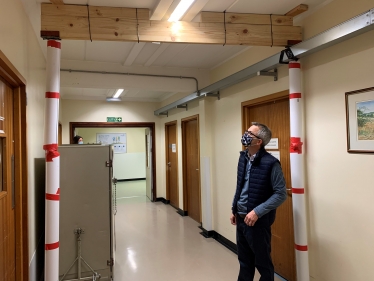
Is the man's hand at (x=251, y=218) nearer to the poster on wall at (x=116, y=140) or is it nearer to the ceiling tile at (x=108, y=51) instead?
the ceiling tile at (x=108, y=51)

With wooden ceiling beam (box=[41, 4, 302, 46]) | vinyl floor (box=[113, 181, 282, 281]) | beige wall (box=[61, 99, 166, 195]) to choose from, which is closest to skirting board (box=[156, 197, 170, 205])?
beige wall (box=[61, 99, 166, 195])

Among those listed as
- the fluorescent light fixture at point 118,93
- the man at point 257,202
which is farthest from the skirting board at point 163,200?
the man at point 257,202

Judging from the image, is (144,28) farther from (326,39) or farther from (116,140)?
(116,140)

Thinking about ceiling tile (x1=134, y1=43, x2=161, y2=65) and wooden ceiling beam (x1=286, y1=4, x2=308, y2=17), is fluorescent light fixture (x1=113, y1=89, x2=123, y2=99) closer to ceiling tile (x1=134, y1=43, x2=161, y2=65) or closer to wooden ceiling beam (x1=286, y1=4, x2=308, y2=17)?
ceiling tile (x1=134, y1=43, x2=161, y2=65)

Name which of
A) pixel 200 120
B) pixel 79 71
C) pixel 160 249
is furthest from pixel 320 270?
pixel 79 71

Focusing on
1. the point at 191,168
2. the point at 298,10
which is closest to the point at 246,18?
the point at 298,10

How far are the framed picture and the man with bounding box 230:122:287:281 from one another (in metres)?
0.58

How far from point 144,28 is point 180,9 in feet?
1.08

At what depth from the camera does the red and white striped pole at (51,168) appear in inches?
79.4

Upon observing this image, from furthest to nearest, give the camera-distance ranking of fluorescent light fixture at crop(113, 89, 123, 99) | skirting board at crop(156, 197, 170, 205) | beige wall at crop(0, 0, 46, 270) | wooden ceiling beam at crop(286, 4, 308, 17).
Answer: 1. skirting board at crop(156, 197, 170, 205)
2. fluorescent light fixture at crop(113, 89, 123, 99)
3. wooden ceiling beam at crop(286, 4, 308, 17)
4. beige wall at crop(0, 0, 46, 270)

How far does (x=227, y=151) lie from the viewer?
3.82 meters

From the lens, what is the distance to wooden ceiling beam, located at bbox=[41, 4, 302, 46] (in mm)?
2070

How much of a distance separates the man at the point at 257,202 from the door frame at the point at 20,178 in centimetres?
174

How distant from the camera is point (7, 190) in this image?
73.8 inches
